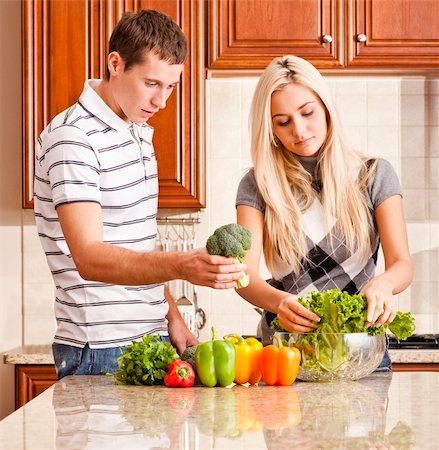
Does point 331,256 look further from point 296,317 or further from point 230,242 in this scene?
point 230,242

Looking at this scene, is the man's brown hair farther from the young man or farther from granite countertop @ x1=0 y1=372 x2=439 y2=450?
granite countertop @ x1=0 y1=372 x2=439 y2=450

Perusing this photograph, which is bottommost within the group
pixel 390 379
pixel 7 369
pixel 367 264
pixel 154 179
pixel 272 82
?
pixel 7 369

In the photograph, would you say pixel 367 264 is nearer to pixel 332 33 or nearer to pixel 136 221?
pixel 136 221

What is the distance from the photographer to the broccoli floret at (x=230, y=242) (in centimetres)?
192

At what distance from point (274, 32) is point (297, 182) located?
141 centimetres

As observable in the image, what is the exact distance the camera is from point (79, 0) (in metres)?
3.80

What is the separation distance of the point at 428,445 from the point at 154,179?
55.1 inches

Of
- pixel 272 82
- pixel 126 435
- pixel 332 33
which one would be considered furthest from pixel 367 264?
pixel 332 33

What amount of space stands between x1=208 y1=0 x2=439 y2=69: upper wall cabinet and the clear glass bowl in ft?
6.20

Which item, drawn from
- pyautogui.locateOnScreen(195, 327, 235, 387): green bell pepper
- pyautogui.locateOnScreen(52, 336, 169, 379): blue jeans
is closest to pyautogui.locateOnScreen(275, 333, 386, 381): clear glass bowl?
pyautogui.locateOnScreen(195, 327, 235, 387): green bell pepper

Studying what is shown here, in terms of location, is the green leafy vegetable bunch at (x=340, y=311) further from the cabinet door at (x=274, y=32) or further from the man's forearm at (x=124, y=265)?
the cabinet door at (x=274, y=32)

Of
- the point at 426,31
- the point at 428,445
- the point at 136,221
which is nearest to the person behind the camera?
the point at 428,445

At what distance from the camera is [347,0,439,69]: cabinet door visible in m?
3.78

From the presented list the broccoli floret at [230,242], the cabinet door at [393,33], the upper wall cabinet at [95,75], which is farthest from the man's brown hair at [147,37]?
the cabinet door at [393,33]
